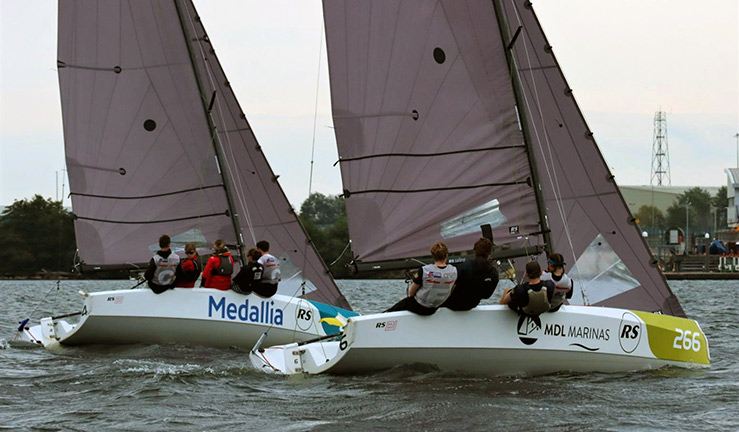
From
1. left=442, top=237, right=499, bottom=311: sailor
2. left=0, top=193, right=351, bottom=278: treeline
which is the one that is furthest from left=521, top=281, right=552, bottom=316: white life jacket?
left=0, top=193, right=351, bottom=278: treeline

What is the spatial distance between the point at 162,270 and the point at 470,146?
14.7 ft

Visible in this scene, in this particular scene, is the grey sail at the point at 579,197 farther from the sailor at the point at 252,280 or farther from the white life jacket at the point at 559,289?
the sailor at the point at 252,280

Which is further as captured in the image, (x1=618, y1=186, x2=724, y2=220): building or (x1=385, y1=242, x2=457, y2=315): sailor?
(x1=618, y1=186, x2=724, y2=220): building

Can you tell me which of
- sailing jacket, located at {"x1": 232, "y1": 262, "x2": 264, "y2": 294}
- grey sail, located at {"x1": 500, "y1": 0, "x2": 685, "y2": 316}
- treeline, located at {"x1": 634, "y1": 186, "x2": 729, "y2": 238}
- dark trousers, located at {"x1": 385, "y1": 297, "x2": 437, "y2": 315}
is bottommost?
dark trousers, located at {"x1": 385, "y1": 297, "x2": 437, "y2": 315}

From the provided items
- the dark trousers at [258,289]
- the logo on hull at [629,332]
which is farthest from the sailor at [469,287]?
the dark trousers at [258,289]

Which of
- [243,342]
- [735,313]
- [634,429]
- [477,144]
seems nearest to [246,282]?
[243,342]

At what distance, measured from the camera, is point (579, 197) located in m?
15.6

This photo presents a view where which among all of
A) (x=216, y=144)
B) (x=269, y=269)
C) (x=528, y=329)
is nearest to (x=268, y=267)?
(x=269, y=269)

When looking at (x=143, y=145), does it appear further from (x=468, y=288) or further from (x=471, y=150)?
(x=468, y=288)

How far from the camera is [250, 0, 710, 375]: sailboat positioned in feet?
50.0

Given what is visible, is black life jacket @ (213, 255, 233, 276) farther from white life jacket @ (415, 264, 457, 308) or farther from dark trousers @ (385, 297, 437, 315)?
white life jacket @ (415, 264, 457, 308)

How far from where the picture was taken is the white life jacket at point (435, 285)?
12.2 meters

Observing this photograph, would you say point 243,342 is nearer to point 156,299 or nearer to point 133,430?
point 156,299

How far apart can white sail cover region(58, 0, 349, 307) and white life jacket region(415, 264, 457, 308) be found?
7.26 metres
